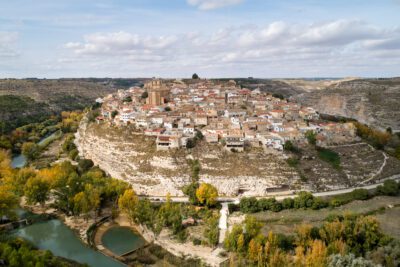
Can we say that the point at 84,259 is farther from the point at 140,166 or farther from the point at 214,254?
the point at 140,166

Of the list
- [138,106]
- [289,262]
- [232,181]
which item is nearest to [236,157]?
[232,181]

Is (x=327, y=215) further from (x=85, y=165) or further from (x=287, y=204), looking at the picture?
(x=85, y=165)

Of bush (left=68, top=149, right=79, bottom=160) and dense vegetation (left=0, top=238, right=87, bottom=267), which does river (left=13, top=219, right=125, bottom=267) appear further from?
bush (left=68, top=149, right=79, bottom=160)

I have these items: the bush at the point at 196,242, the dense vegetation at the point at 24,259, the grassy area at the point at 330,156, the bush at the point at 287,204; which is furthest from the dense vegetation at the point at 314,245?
the grassy area at the point at 330,156

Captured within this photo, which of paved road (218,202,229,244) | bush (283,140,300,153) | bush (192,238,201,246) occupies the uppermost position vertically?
bush (283,140,300,153)

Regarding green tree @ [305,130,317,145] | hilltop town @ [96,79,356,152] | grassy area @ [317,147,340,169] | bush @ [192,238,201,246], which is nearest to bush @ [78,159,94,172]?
hilltop town @ [96,79,356,152]

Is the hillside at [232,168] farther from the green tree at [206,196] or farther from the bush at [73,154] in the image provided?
the bush at [73,154]
